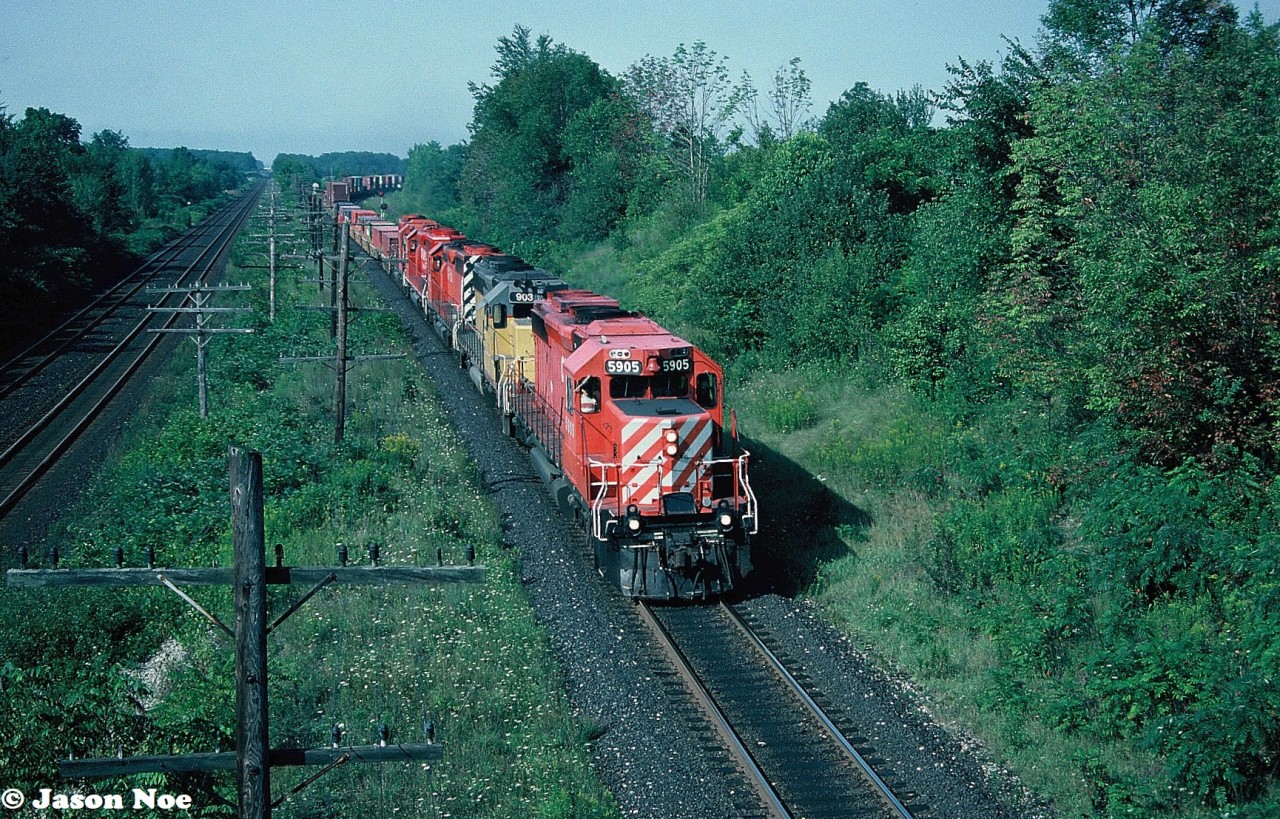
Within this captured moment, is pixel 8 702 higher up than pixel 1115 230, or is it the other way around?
pixel 1115 230

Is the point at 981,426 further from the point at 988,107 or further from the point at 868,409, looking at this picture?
the point at 988,107

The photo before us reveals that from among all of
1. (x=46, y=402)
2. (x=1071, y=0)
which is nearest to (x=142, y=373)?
(x=46, y=402)

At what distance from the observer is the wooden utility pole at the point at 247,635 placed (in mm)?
7023

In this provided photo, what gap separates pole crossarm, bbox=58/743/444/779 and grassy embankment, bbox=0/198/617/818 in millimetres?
2534

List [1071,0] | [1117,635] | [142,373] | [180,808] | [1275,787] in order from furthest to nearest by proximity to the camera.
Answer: [142,373] < [1071,0] < [1117,635] < [1275,787] < [180,808]

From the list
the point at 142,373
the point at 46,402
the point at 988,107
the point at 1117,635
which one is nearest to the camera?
the point at 1117,635

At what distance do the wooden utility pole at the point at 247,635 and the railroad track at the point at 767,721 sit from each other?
494 centimetres

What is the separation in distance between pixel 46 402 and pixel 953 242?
84.9ft

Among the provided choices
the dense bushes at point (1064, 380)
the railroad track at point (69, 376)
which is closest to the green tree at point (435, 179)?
the railroad track at point (69, 376)

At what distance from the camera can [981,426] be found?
2078 centimetres

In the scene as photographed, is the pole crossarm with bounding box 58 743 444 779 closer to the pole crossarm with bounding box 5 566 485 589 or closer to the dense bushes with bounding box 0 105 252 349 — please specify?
the pole crossarm with bounding box 5 566 485 589
